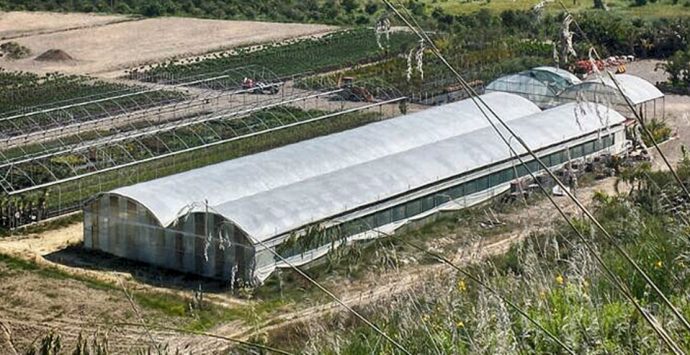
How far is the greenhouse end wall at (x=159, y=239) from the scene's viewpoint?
48.1 feet

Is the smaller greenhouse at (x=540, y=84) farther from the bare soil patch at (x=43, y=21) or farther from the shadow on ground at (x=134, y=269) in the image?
the bare soil patch at (x=43, y=21)

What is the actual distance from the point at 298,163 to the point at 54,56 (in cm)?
1750

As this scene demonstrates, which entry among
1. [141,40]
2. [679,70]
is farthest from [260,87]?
[141,40]

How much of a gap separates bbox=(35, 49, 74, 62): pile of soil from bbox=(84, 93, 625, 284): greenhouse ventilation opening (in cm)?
1566

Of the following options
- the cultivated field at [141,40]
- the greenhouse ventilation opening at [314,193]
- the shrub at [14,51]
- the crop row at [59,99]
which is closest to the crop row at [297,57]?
the cultivated field at [141,40]

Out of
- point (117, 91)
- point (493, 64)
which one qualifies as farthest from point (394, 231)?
point (493, 64)

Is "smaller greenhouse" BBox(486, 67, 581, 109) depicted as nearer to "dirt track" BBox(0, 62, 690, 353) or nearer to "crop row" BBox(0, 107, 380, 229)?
"dirt track" BBox(0, 62, 690, 353)

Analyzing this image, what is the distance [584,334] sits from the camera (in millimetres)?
3418

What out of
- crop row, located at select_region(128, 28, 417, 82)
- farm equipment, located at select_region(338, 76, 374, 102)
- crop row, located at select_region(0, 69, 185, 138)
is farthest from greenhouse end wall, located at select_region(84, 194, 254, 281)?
crop row, located at select_region(128, 28, 417, 82)

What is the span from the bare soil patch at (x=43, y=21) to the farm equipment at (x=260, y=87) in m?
14.0

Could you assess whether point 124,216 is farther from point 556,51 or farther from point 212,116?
point 556,51

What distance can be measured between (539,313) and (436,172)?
13.4 metres

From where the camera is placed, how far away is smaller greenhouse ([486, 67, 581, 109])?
2403 centimetres

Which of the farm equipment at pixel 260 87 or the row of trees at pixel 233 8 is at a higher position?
the farm equipment at pixel 260 87
